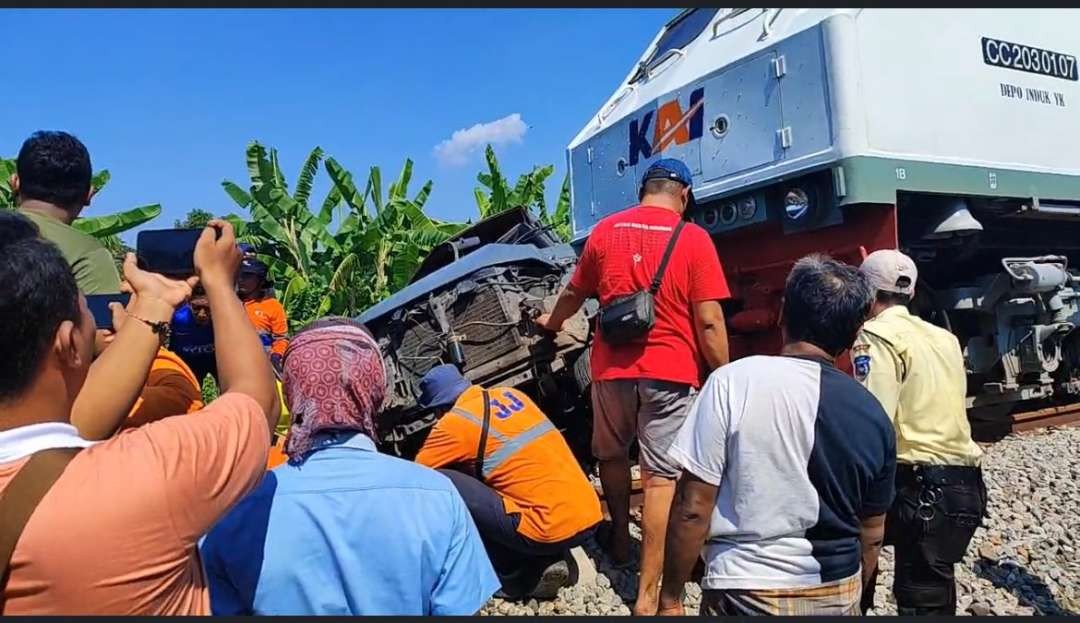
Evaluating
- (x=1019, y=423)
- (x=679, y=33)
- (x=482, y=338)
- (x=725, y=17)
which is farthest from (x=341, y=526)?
(x=1019, y=423)

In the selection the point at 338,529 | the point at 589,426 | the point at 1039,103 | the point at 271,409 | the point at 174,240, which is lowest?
the point at 589,426

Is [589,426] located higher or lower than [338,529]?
lower

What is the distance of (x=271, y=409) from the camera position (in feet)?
5.48

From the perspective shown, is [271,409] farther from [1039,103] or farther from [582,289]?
[1039,103]

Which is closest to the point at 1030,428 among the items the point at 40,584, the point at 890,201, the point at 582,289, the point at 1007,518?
the point at 1007,518

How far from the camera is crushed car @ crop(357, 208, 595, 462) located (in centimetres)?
521

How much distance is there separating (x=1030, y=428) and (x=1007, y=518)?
271 centimetres

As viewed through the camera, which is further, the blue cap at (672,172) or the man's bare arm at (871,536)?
the blue cap at (672,172)

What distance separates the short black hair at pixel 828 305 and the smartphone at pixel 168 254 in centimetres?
160

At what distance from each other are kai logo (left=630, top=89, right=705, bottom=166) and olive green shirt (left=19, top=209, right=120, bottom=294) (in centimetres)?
398

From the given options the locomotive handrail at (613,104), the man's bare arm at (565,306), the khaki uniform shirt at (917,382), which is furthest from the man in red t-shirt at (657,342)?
the locomotive handrail at (613,104)

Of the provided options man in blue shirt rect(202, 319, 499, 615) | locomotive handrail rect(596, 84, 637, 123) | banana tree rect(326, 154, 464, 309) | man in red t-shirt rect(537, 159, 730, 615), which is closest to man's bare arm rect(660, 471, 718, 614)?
man in blue shirt rect(202, 319, 499, 615)

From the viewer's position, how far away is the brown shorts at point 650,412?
3.75m

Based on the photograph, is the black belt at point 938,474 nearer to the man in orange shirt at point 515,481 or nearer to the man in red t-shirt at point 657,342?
the man in red t-shirt at point 657,342
